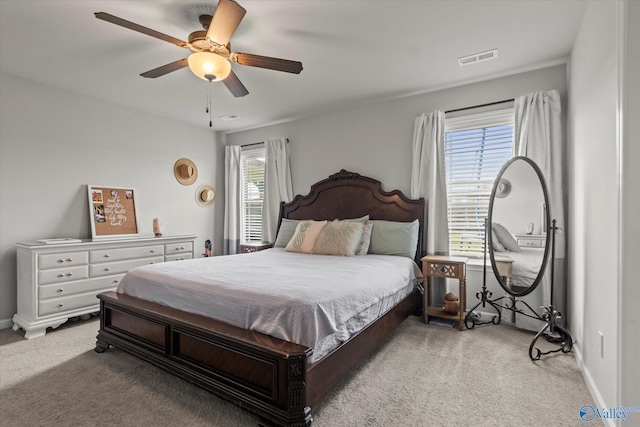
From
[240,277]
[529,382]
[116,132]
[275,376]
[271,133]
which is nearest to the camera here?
[275,376]

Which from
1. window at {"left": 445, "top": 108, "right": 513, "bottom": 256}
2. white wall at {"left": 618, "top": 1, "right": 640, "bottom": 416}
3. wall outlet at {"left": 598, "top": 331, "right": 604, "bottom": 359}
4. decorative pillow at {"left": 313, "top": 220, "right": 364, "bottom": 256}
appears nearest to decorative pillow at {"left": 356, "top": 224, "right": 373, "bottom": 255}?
decorative pillow at {"left": 313, "top": 220, "right": 364, "bottom": 256}

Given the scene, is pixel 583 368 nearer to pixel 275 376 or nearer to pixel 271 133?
pixel 275 376

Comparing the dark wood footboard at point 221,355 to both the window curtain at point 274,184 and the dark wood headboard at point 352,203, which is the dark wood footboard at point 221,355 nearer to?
the dark wood headboard at point 352,203

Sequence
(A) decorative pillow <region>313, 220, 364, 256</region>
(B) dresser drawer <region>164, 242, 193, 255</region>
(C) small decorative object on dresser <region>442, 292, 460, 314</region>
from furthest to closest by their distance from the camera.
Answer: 1. (B) dresser drawer <region>164, 242, 193, 255</region>
2. (A) decorative pillow <region>313, 220, 364, 256</region>
3. (C) small decorative object on dresser <region>442, 292, 460, 314</region>

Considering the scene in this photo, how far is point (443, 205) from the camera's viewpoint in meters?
3.71

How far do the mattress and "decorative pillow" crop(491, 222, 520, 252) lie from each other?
1.01 m

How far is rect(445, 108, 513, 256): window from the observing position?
3.51 m

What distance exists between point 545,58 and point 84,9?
3937mm

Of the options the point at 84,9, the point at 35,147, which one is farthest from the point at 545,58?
the point at 35,147

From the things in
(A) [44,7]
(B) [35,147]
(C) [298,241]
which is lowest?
(C) [298,241]

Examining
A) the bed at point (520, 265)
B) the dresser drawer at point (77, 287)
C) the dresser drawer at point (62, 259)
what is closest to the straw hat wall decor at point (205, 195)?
the dresser drawer at point (77, 287)

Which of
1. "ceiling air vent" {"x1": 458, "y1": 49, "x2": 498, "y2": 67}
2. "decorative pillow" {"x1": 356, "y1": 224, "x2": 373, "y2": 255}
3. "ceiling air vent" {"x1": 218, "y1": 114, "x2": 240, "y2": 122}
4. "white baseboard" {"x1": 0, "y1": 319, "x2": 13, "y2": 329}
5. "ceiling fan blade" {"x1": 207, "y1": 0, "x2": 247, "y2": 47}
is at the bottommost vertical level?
"white baseboard" {"x1": 0, "y1": 319, "x2": 13, "y2": 329}

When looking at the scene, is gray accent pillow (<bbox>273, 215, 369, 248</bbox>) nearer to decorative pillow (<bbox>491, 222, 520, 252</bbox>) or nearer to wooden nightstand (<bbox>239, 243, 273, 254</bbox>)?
wooden nightstand (<bbox>239, 243, 273, 254</bbox>)

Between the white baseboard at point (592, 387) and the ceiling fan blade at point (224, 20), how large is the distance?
3.07 meters
